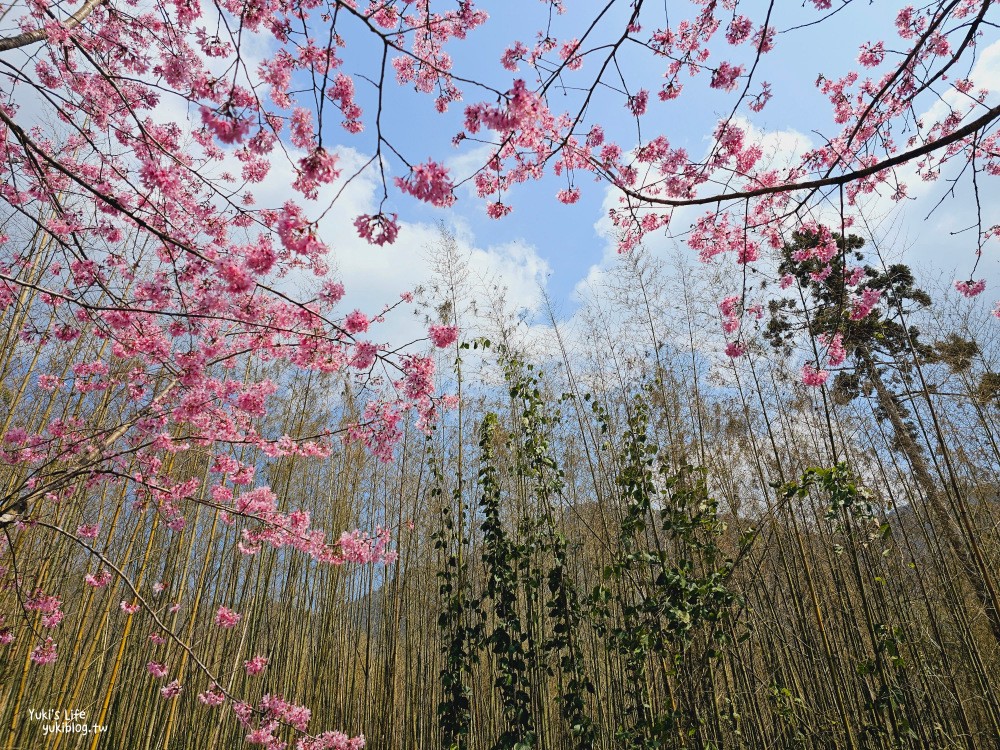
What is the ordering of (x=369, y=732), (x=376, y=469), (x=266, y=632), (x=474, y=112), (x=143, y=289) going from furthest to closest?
(x=376, y=469) < (x=266, y=632) < (x=369, y=732) < (x=143, y=289) < (x=474, y=112)

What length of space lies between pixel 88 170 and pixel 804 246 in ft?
12.2

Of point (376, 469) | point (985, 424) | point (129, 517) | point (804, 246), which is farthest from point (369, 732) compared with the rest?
point (985, 424)

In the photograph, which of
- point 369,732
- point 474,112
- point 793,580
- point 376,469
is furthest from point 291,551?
point 474,112

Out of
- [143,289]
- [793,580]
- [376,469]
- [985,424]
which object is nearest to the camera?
[143,289]

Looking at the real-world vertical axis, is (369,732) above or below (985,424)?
below

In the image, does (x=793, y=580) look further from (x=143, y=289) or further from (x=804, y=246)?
(x=143, y=289)

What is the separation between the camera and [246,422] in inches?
104

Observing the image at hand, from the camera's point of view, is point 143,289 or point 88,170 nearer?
point 143,289

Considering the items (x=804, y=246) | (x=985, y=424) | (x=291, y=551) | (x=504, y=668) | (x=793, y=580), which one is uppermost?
(x=804, y=246)

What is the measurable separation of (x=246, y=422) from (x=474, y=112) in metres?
1.91

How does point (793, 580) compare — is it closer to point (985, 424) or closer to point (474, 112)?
point (985, 424)

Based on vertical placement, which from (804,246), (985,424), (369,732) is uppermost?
(804,246)

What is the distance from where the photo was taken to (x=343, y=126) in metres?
2.57

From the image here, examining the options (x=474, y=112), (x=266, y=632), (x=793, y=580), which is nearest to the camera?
(x=474, y=112)
